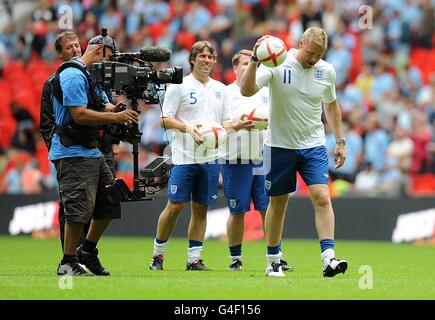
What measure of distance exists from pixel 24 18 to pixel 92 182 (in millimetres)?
19546

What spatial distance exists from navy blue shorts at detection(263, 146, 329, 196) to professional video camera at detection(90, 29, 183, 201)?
116 centimetres

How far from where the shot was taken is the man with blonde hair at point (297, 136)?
38.4ft

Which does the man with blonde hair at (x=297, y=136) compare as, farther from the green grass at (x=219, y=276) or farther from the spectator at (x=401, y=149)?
the spectator at (x=401, y=149)

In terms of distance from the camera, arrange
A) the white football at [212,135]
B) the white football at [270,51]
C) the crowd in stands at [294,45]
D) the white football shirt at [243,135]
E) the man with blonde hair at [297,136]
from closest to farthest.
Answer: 1. the white football at [270,51]
2. the man with blonde hair at [297,136]
3. the white football at [212,135]
4. the white football shirt at [243,135]
5. the crowd in stands at [294,45]

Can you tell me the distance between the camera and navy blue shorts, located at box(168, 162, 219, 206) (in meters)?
13.3

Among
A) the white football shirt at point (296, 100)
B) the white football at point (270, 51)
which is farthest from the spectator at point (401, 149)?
the white football at point (270, 51)

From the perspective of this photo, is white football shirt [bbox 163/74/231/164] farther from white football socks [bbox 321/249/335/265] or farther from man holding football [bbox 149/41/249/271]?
white football socks [bbox 321/249/335/265]

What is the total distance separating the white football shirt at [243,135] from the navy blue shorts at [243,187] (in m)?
0.13

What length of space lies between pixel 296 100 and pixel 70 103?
2.44m

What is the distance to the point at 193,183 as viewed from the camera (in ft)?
44.0

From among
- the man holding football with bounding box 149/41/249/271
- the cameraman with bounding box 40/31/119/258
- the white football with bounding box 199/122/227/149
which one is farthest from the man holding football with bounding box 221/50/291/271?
the cameraman with bounding box 40/31/119/258

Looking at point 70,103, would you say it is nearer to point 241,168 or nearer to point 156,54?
point 156,54

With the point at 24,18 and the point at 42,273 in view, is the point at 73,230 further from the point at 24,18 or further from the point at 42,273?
the point at 24,18

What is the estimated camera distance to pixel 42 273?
39.8 ft
